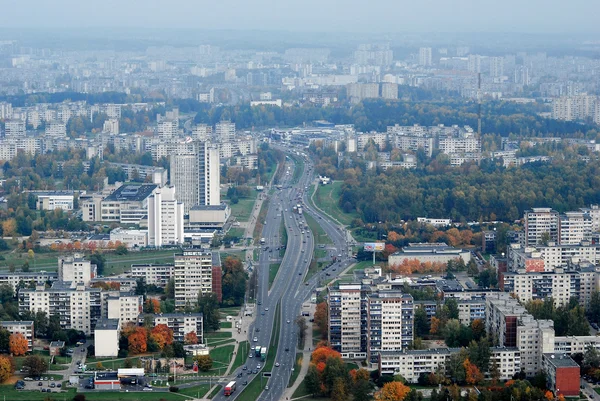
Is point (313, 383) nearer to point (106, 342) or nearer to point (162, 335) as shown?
point (162, 335)

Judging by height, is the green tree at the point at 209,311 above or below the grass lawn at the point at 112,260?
above

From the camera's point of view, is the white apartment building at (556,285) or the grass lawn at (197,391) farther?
the white apartment building at (556,285)

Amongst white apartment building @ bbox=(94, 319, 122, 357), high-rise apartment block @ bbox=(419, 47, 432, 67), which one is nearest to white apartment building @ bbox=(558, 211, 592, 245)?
white apartment building @ bbox=(94, 319, 122, 357)

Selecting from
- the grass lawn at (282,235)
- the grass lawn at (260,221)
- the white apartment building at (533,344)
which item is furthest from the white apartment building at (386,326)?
the grass lawn at (260,221)

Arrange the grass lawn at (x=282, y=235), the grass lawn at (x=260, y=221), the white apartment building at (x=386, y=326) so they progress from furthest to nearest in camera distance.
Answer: the grass lawn at (x=260, y=221)
the grass lawn at (x=282, y=235)
the white apartment building at (x=386, y=326)

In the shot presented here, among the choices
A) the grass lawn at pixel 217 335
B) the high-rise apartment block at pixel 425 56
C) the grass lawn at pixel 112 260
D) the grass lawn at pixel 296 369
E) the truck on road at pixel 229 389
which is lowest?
the high-rise apartment block at pixel 425 56

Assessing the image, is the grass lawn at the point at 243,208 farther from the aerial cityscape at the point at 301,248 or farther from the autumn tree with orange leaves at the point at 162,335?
the autumn tree with orange leaves at the point at 162,335
